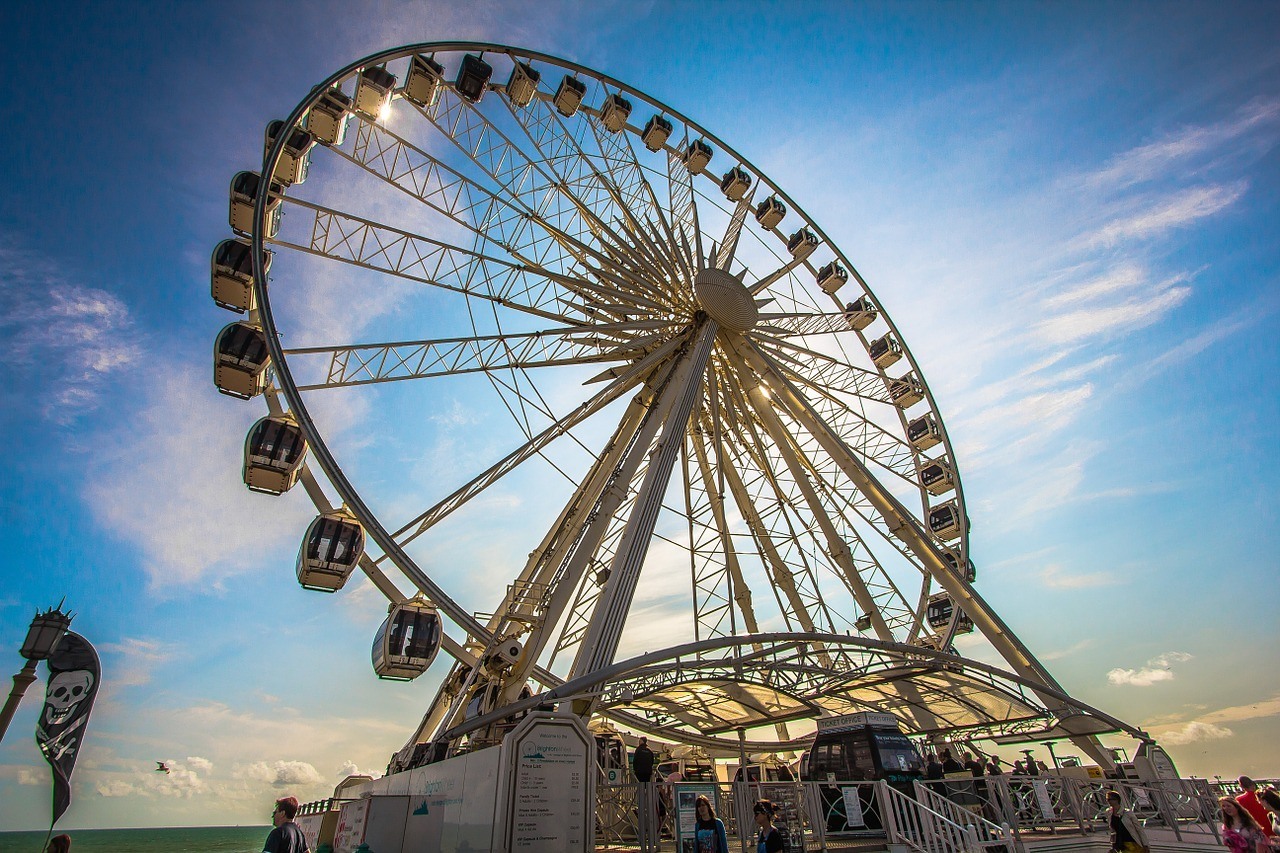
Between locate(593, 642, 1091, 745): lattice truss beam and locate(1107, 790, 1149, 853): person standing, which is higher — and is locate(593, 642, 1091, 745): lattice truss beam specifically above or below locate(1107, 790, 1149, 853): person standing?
above

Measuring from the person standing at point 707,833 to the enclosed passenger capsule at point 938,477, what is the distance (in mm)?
20046

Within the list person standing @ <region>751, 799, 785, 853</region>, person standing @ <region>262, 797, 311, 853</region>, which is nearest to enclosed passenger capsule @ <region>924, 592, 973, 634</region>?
person standing @ <region>751, 799, 785, 853</region>

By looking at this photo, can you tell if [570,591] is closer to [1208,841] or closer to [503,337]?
[503,337]

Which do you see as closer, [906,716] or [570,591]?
[570,591]

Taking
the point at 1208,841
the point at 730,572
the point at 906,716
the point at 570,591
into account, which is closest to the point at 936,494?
the point at 906,716

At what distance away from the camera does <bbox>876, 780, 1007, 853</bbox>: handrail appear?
27.0 feet

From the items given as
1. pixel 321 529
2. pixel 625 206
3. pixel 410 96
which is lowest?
pixel 321 529

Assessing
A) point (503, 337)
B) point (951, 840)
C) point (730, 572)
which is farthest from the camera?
point (730, 572)

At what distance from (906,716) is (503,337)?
55.0 ft

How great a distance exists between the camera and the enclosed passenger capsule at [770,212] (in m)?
24.7

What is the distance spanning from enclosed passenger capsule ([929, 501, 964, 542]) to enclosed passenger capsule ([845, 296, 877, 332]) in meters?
7.52

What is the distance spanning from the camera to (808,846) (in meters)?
10.1

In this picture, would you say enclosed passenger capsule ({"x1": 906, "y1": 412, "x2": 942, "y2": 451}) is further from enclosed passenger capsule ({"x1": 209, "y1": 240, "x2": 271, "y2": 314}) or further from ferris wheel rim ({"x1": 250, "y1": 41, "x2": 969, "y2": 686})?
enclosed passenger capsule ({"x1": 209, "y1": 240, "x2": 271, "y2": 314})

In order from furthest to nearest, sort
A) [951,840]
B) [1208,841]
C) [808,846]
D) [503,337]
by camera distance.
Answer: [503,337]
[1208,841]
[808,846]
[951,840]
